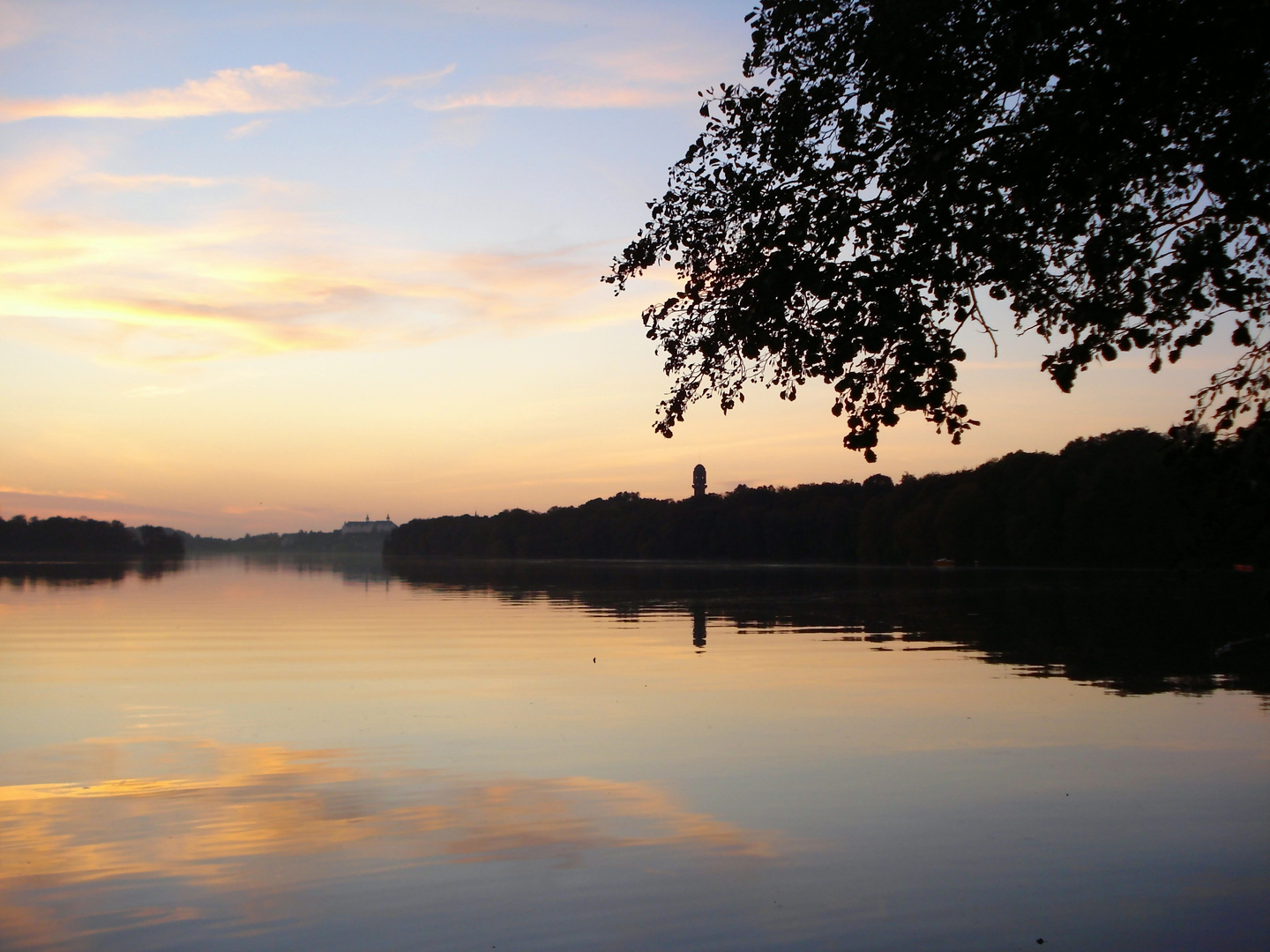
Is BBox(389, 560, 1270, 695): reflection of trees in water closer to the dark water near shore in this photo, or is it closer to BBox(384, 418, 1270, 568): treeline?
the dark water near shore

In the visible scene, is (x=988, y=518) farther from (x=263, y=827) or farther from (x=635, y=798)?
(x=263, y=827)

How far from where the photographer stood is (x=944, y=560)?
121625mm

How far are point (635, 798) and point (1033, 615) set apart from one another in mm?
29120

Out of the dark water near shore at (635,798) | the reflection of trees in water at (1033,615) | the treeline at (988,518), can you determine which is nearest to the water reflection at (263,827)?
the dark water near shore at (635,798)

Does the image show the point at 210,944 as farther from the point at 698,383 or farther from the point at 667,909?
the point at 698,383

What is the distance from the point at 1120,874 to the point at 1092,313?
5.04 meters

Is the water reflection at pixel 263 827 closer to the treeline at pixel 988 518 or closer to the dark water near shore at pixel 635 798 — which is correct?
the dark water near shore at pixel 635 798

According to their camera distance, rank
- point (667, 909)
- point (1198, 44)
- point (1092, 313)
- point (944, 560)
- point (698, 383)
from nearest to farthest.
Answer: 1. point (667, 909)
2. point (1198, 44)
3. point (1092, 313)
4. point (698, 383)
5. point (944, 560)

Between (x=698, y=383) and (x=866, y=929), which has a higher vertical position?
(x=698, y=383)

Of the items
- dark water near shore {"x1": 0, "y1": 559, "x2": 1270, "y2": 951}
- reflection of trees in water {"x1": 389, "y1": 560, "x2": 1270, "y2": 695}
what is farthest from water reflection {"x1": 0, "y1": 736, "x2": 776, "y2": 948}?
reflection of trees in water {"x1": 389, "y1": 560, "x2": 1270, "y2": 695}

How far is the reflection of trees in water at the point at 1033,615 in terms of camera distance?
2175 centimetres

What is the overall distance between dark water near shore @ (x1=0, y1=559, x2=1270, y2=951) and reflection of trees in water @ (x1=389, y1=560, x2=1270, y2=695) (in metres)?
0.39

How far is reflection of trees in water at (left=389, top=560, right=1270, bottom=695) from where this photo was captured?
2175 cm

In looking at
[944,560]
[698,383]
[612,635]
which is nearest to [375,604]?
[612,635]
